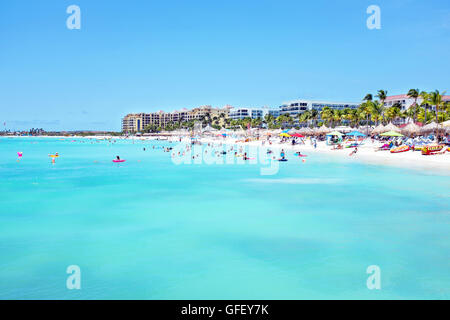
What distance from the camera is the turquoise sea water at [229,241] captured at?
8141 millimetres

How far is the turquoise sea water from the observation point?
8.14m

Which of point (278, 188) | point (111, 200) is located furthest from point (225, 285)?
point (278, 188)

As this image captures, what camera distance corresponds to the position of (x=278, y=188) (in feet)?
69.0

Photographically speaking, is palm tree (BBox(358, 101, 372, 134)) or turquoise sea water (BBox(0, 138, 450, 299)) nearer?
turquoise sea water (BBox(0, 138, 450, 299))
